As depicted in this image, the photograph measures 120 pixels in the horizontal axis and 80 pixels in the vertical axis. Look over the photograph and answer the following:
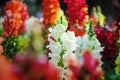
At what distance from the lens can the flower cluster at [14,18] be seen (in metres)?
5.61

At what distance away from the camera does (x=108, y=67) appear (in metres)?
5.41

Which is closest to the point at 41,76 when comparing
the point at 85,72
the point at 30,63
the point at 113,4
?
A: the point at 30,63

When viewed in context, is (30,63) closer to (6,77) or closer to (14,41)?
(6,77)

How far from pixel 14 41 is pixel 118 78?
130 centimetres

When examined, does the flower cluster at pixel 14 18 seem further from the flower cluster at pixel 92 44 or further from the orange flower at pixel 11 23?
the flower cluster at pixel 92 44

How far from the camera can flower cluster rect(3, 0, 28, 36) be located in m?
5.61

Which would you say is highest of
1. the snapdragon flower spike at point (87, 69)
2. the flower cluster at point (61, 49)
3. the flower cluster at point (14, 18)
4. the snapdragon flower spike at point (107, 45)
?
the flower cluster at point (14, 18)

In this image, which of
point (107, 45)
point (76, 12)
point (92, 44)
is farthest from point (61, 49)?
point (76, 12)

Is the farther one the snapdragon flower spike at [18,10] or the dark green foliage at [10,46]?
the snapdragon flower spike at [18,10]

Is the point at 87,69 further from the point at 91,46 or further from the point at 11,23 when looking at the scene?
the point at 11,23

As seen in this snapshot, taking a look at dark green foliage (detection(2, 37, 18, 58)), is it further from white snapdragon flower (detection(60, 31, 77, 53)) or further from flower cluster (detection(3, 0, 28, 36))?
white snapdragon flower (detection(60, 31, 77, 53))

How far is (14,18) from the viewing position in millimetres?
6230

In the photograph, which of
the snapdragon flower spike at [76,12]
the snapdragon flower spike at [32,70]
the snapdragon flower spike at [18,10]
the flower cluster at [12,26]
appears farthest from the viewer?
the snapdragon flower spike at [18,10]

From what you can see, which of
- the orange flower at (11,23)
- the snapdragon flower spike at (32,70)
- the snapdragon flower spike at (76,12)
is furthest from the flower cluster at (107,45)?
the snapdragon flower spike at (32,70)
